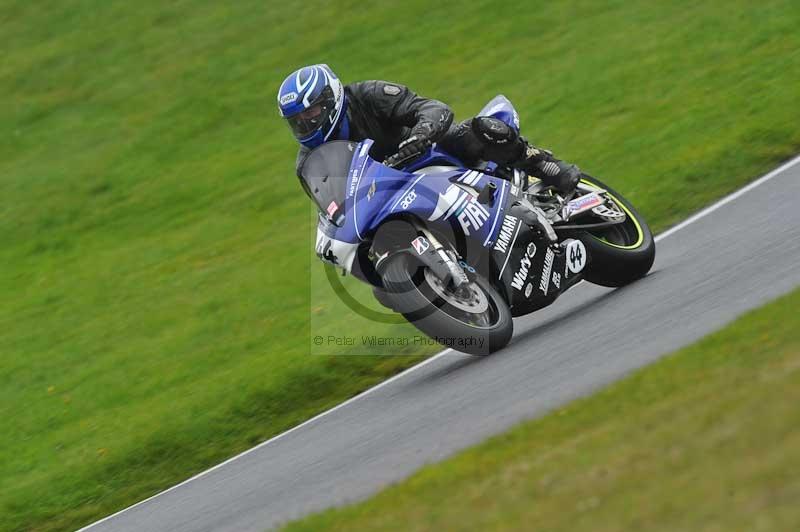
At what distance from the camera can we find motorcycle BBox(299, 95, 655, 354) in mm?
7055

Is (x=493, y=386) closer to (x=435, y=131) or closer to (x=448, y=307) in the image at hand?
(x=448, y=307)

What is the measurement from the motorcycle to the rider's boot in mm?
79

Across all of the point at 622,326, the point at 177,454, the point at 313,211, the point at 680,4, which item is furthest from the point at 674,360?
the point at 680,4

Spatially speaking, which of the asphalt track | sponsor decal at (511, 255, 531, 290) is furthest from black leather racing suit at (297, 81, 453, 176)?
the asphalt track

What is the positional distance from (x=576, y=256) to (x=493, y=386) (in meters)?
1.51

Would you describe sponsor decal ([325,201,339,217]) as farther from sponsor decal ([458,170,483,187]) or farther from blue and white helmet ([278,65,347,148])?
sponsor decal ([458,170,483,187])

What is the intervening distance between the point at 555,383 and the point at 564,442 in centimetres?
132

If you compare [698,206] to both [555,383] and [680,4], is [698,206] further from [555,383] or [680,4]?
[680,4]

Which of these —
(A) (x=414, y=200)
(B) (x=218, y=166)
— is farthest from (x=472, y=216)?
(B) (x=218, y=166)

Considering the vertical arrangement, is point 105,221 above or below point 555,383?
below

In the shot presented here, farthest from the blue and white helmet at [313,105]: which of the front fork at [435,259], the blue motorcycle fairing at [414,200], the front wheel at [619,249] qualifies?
the front wheel at [619,249]

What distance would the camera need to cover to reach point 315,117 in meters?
7.39

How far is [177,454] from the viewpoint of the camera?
28.9 feet

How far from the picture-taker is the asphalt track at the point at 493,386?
6.05 meters
